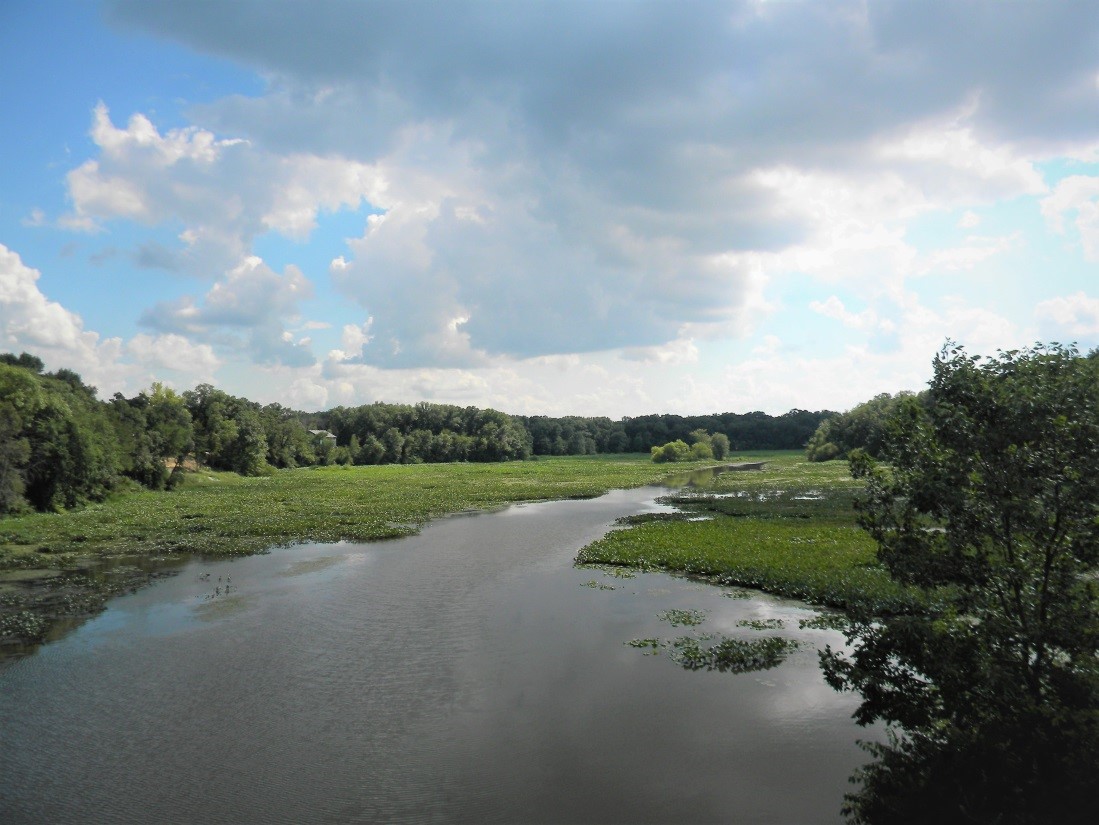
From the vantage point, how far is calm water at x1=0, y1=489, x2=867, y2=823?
12086 mm

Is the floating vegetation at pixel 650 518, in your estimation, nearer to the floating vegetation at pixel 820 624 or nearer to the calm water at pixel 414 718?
the calm water at pixel 414 718

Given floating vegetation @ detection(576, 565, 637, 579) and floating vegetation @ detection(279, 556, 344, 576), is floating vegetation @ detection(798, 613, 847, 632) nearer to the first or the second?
floating vegetation @ detection(576, 565, 637, 579)

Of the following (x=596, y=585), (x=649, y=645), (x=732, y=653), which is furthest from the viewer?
(x=596, y=585)

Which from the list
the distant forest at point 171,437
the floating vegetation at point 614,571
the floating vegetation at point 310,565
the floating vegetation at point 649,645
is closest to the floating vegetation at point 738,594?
the floating vegetation at point 614,571

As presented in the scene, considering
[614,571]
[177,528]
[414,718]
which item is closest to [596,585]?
[614,571]

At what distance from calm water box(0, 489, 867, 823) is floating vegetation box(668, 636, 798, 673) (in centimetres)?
53

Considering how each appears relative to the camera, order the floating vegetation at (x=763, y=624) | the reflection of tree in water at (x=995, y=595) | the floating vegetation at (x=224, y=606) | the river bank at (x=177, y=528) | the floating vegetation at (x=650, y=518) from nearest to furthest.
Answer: the reflection of tree in water at (x=995, y=595), the floating vegetation at (x=763, y=624), the floating vegetation at (x=224, y=606), the river bank at (x=177, y=528), the floating vegetation at (x=650, y=518)

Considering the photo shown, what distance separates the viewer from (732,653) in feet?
62.1

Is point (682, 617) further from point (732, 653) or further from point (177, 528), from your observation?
point (177, 528)


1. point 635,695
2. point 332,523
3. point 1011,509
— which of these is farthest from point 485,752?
point 332,523

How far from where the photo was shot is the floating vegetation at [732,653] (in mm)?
18234

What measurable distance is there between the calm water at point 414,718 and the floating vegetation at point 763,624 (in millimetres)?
361

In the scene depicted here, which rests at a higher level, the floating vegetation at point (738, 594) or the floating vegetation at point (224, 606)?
the floating vegetation at point (224, 606)

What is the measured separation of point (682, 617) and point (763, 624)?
264 cm
